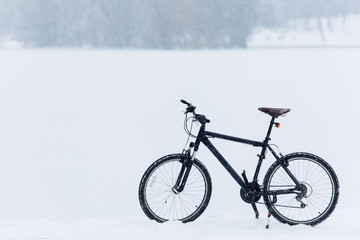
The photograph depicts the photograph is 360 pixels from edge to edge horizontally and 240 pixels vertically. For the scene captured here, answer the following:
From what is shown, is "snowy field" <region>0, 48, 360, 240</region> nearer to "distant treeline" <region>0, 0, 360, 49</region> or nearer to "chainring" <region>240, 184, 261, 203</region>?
"chainring" <region>240, 184, 261, 203</region>

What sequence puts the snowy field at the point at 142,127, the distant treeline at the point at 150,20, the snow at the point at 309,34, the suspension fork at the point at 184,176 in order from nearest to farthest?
the suspension fork at the point at 184,176 < the snowy field at the point at 142,127 < the snow at the point at 309,34 < the distant treeline at the point at 150,20

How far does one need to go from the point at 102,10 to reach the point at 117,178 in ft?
24.5

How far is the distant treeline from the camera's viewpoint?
10.8 metres

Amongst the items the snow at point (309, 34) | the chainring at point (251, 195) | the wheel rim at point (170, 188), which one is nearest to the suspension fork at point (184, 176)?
the wheel rim at point (170, 188)

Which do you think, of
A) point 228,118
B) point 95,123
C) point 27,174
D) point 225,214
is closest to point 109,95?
point 95,123

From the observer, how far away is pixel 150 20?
11.4 metres

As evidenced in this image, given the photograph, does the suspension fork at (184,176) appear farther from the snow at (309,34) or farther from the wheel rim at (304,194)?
the snow at (309,34)

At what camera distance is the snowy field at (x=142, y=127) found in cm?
344

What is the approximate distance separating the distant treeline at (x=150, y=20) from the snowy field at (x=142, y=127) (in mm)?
410

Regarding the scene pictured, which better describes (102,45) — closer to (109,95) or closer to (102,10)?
(102,10)

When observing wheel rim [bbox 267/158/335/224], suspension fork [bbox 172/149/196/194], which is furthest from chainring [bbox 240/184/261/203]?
suspension fork [bbox 172/149/196/194]

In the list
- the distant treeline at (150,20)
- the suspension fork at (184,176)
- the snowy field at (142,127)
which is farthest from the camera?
the distant treeline at (150,20)

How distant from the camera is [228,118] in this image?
9219mm

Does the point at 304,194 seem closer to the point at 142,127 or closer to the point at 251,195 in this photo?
the point at 251,195
